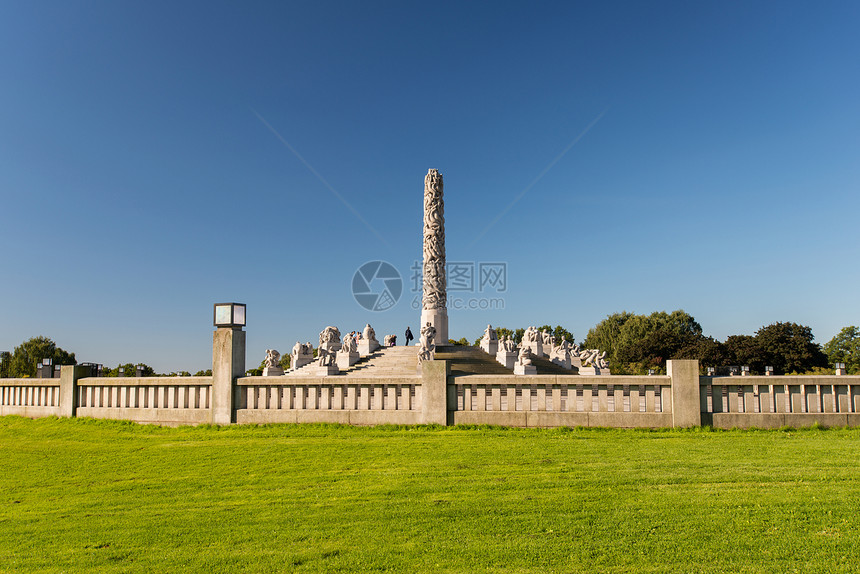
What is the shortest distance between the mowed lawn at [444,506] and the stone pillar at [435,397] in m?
1.70

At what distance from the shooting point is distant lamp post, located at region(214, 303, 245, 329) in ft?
45.0

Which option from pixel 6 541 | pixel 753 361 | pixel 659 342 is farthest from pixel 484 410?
pixel 659 342

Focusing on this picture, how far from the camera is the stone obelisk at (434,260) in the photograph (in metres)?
39.9

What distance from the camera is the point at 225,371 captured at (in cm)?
1358

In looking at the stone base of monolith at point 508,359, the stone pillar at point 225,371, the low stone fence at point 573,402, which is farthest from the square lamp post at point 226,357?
the stone base of monolith at point 508,359

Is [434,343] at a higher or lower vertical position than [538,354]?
higher

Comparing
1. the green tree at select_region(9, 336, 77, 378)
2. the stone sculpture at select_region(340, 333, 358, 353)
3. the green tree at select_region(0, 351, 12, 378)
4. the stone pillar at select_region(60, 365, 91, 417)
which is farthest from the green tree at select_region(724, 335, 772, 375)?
the green tree at select_region(9, 336, 77, 378)

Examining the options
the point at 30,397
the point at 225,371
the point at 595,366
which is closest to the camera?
the point at 225,371

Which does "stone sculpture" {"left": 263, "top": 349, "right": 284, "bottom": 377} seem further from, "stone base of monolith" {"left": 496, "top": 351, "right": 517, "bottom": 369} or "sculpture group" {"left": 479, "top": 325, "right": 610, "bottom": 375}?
"stone base of monolith" {"left": 496, "top": 351, "right": 517, "bottom": 369}

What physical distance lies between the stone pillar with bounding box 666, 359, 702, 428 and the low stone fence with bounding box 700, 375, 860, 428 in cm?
26

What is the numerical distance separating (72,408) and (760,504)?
1686 centimetres

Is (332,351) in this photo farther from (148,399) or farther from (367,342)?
(148,399)

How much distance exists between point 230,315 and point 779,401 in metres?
13.2

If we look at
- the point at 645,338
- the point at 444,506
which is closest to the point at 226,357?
the point at 444,506
